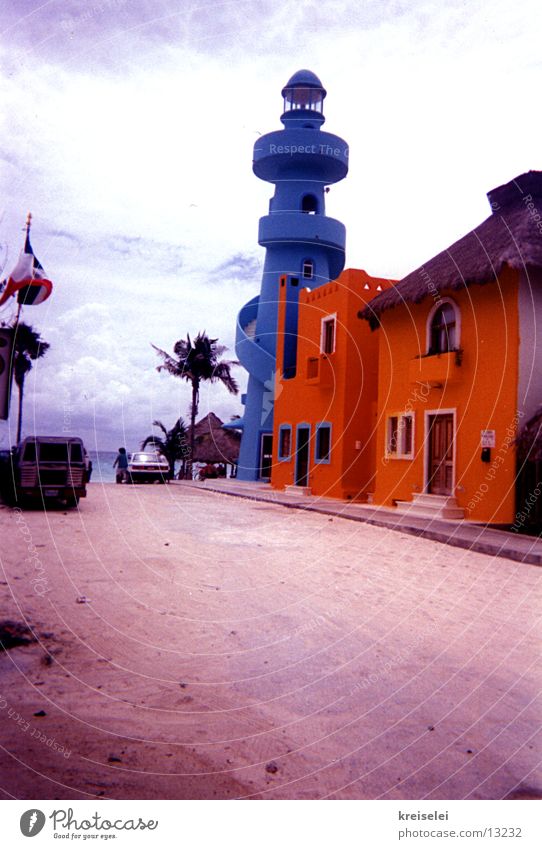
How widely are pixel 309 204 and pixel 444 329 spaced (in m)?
12.5

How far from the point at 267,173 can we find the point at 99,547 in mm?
19799

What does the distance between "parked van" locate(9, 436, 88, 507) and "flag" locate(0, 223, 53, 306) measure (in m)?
9.63

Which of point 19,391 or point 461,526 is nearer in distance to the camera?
point 19,391

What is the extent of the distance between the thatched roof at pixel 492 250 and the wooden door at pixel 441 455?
2.54 m

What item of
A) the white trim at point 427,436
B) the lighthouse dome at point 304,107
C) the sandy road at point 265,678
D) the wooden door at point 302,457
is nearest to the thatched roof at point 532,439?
the white trim at point 427,436

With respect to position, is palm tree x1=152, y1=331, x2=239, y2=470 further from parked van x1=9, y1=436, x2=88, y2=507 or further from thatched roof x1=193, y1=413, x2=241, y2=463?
thatched roof x1=193, y1=413, x2=241, y2=463

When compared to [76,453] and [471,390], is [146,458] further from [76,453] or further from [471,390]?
[471,390]

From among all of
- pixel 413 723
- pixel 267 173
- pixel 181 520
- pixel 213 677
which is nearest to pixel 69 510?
pixel 181 520

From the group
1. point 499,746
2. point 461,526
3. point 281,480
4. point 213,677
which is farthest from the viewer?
point 281,480

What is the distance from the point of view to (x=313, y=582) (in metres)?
6.61

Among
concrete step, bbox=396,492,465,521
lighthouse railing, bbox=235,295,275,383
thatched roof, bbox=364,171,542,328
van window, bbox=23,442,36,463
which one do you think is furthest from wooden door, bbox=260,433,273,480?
van window, bbox=23,442,36,463

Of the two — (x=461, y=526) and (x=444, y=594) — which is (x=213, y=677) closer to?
(x=444, y=594)

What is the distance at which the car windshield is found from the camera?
977 inches

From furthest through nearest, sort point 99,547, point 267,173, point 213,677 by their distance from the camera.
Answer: point 267,173 < point 99,547 < point 213,677
